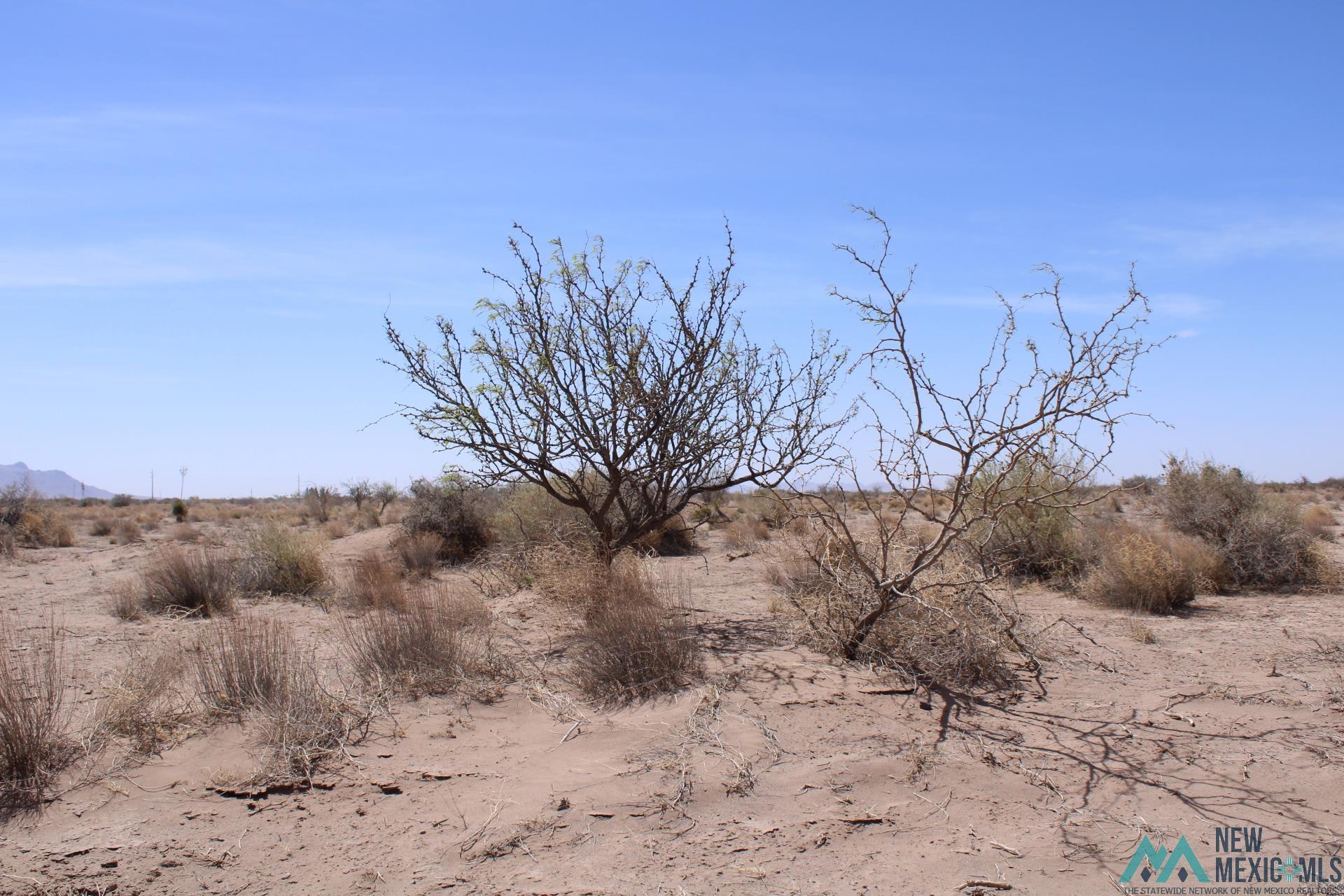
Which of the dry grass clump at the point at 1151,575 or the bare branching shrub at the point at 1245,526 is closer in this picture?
the dry grass clump at the point at 1151,575

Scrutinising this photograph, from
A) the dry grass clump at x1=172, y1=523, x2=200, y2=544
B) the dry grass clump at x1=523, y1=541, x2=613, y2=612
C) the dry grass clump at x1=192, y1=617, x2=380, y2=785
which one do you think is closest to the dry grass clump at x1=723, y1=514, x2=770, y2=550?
the dry grass clump at x1=523, y1=541, x2=613, y2=612

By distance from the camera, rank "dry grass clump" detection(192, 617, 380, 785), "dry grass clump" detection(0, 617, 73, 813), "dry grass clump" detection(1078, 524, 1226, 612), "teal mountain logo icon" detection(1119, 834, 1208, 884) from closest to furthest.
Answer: "teal mountain logo icon" detection(1119, 834, 1208, 884) → "dry grass clump" detection(0, 617, 73, 813) → "dry grass clump" detection(192, 617, 380, 785) → "dry grass clump" detection(1078, 524, 1226, 612)

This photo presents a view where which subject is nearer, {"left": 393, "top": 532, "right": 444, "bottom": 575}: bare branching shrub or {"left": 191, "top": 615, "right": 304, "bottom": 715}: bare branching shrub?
{"left": 191, "top": 615, "right": 304, "bottom": 715}: bare branching shrub

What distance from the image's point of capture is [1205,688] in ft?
22.1

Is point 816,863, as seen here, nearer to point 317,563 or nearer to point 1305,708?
point 1305,708

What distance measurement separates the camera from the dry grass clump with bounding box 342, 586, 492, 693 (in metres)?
6.80

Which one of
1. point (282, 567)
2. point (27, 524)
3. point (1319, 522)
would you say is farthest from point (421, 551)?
point (1319, 522)

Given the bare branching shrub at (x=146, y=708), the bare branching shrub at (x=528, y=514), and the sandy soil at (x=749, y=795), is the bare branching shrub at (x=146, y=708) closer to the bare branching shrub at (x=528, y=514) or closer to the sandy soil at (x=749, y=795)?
the sandy soil at (x=749, y=795)

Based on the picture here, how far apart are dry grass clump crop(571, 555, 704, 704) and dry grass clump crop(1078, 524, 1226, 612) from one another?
604 centimetres

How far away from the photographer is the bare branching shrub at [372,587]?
876cm

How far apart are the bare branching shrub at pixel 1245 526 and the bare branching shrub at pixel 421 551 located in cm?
1207

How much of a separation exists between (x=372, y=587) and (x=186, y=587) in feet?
9.51

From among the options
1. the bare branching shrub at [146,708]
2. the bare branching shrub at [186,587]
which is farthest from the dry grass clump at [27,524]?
the bare branching shrub at [146,708]

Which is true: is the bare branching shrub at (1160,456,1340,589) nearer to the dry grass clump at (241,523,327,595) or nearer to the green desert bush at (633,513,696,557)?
the green desert bush at (633,513,696,557)
